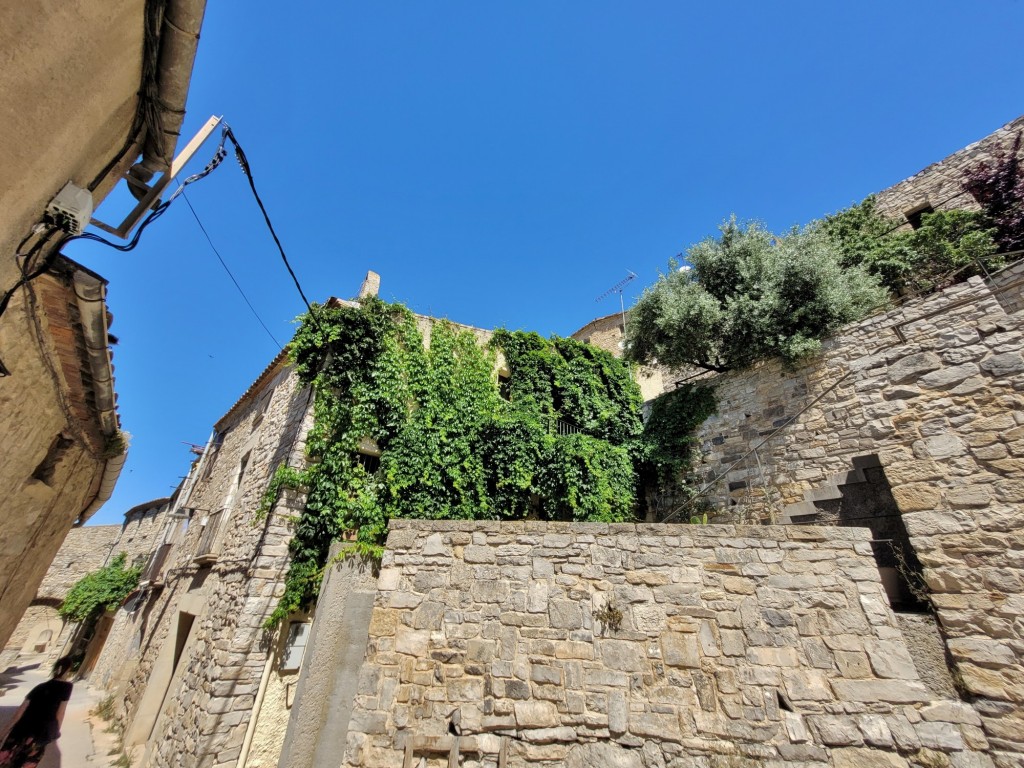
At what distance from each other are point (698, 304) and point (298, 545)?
8.29 m

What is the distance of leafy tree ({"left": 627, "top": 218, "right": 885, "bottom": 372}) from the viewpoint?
7.09 m

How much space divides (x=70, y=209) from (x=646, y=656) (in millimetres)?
5994

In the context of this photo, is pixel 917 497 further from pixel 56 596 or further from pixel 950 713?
pixel 56 596

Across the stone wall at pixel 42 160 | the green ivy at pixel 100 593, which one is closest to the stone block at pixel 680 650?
the stone wall at pixel 42 160

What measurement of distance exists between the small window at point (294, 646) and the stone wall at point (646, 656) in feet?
6.53

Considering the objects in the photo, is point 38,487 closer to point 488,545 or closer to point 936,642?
point 488,545

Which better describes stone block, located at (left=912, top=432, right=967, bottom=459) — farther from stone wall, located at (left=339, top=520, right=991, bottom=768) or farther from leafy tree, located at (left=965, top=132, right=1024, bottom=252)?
leafy tree, located at (left=965, top=132, right=1024, bottom=252)

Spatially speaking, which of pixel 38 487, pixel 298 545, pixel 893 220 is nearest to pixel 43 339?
pixel 38 487

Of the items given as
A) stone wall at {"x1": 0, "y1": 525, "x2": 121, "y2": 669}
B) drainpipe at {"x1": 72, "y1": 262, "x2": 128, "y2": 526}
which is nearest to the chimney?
drainpipe at {"x1": 72, "y1": 262, "x2": 128, "y2": 526}

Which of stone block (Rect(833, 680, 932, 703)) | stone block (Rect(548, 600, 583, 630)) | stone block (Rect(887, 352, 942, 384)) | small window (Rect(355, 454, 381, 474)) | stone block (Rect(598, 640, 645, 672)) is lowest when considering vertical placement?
stone block (Rect(833, 680, 932, 703))

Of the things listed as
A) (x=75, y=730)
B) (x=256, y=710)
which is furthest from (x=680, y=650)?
(x=75, y=730)

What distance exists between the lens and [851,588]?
14.2ft

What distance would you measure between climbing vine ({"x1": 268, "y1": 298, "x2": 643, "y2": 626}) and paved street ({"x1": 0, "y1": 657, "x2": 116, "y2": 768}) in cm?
549

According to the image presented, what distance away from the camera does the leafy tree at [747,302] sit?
23.2 ft
